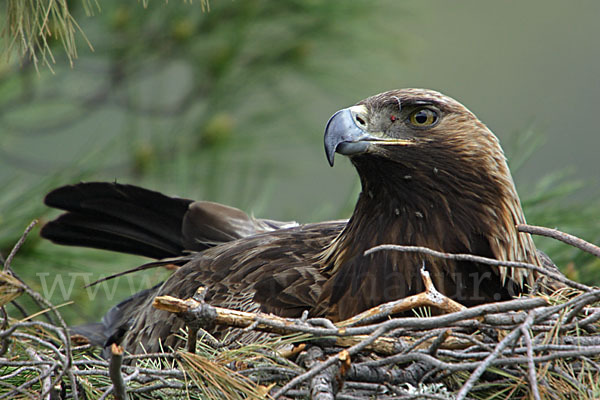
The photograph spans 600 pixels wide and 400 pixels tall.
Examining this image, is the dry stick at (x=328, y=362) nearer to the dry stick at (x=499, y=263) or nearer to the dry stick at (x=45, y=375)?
the dry stick at (x=499, y=263)

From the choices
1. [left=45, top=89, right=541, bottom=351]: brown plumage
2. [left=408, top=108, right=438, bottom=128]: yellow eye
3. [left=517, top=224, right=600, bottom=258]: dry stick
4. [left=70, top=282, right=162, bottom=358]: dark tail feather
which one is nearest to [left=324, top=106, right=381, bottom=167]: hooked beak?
[left=45, top=89, right=541, bottom=351]: brown plumage

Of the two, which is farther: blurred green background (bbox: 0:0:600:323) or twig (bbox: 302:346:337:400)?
blurred green background (bbox: 0:0:600:323)

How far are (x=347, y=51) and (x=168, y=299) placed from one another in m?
4.06

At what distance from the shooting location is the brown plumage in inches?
117

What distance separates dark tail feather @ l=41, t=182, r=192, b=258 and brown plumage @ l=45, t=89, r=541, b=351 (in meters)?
0.83

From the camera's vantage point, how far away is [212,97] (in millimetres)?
5719

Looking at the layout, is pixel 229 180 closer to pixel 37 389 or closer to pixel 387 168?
pixel 387 168

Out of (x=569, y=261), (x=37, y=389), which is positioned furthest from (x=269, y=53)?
(x=37, y=389)

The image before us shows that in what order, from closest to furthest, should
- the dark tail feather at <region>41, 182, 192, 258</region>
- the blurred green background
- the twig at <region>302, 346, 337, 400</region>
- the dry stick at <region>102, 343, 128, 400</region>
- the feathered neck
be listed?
the dry stick at <region>102, 343, 128, 400</region>
the twig at <region>302, 346, 337, 400</region>
the feathered neck
the dark tail feather at <region>41, 182, 192, 258</region>
the blurred green background

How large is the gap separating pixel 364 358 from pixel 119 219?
6.61 feet

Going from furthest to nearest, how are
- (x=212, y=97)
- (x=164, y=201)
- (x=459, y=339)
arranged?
(x=212, y=97), (x=164, y=201), (x=459, y=339)

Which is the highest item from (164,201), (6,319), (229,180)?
(6,319)

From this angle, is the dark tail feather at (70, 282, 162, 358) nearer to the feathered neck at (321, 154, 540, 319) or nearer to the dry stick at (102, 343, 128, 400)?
the feathered neck at (321, 154, 540, 319)

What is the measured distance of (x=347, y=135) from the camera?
3021mm
